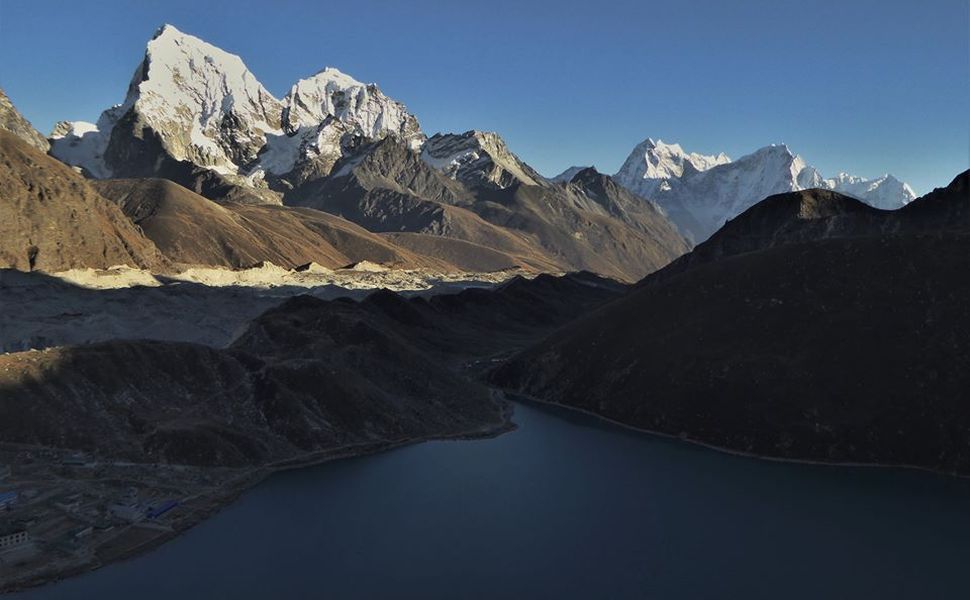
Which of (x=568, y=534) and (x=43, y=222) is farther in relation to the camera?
(x=43, y=222)

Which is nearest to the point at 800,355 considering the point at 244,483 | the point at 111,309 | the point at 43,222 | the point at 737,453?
the point at 737,453

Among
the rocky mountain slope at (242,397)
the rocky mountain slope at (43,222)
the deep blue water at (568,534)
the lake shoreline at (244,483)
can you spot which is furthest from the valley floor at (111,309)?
the deep blue water at (568,534)

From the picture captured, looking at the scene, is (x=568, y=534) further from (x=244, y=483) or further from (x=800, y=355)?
(x=800, y=355)

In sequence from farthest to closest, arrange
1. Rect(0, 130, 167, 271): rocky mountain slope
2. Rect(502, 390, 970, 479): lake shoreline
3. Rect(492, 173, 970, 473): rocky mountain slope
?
Rect(0, 130, 167, 271): rocky mountain slope < Rect(492, 173, 970, 473): rocky mountain slope < Rect(502, 390, 970, 479): lake shoreline

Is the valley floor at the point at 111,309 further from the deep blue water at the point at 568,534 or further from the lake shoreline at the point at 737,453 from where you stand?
the lake shoreline at the point at 737,453

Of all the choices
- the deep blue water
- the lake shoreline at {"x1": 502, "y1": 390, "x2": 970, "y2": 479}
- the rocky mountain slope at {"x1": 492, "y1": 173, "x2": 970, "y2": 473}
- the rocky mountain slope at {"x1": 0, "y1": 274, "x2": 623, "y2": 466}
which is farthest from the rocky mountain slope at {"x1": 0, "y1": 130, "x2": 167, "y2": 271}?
the deep blue water

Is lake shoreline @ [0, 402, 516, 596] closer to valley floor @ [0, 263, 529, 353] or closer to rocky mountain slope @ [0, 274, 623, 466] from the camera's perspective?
rocky mountain slope @ [0, 274, 623, 466]
